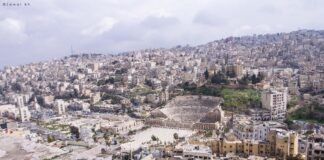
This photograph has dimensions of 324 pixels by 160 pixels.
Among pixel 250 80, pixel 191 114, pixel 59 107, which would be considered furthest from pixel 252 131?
pixel 59 107

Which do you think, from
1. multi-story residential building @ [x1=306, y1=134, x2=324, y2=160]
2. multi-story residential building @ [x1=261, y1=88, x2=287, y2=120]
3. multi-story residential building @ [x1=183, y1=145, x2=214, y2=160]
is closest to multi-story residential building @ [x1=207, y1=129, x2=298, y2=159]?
multi-story residential building @ [x1=306, y1=134, x2=324, y2=160]

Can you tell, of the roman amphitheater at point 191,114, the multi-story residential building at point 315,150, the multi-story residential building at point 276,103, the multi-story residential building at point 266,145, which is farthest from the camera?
the multi-story residential building at point 276,103

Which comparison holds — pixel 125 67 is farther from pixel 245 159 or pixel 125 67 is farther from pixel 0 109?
pixel 245 159

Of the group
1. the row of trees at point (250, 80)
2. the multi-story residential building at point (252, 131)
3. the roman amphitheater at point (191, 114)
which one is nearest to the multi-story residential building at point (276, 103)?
the roman amphitheater at point (191, 114)

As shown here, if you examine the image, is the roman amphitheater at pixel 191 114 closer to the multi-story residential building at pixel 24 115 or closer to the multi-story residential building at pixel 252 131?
the multi-story residential building at pixel 252 131

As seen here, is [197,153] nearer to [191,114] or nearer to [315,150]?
[315,150]

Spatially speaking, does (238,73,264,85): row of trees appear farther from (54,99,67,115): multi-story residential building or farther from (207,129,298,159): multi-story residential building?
(54,99,67,115): multi-story residential building
